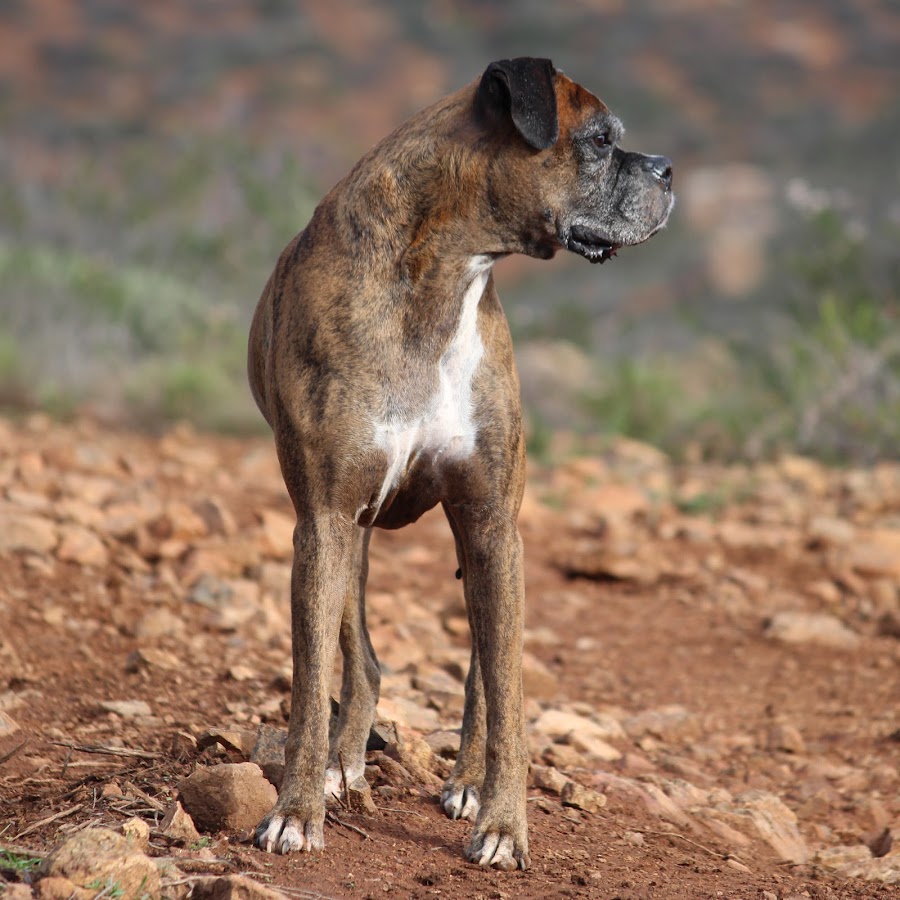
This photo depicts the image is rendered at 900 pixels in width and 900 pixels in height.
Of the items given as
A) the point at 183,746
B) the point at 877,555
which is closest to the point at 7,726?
the point at 183,746

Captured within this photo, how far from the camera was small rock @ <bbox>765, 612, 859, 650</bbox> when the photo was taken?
23.5 feet

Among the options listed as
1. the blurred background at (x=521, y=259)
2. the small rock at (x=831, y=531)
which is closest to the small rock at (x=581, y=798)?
the small rock at (x=831, y=531)

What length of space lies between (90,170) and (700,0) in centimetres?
1993

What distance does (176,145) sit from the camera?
1816 cm

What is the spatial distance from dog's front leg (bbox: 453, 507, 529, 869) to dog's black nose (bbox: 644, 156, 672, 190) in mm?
1143

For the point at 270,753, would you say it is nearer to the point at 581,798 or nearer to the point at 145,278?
the point at 581,798

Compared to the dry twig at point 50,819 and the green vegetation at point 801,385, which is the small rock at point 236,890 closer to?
the dry twig at point 50,819

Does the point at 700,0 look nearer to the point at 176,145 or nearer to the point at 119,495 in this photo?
the point at 176,145

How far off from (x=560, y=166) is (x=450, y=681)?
8.56 ft

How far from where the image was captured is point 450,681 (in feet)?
19.8

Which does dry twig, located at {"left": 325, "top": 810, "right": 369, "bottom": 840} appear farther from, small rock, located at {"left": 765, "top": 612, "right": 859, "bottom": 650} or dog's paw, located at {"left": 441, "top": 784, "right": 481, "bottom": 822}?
small rock, located at {"left": 765, "top": 612, "right": 859, "bottom": 650}

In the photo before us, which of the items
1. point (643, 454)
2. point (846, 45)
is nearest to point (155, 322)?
point (643, 454)

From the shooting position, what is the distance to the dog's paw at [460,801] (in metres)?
4.33

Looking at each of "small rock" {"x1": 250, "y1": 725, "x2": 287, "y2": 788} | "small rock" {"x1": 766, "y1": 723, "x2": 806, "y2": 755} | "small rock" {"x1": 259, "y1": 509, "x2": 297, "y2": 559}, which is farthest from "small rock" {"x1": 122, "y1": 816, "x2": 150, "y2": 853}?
"small rock" {"x1": 259, "y1": 509, "x2": 297, "y2": 559}
